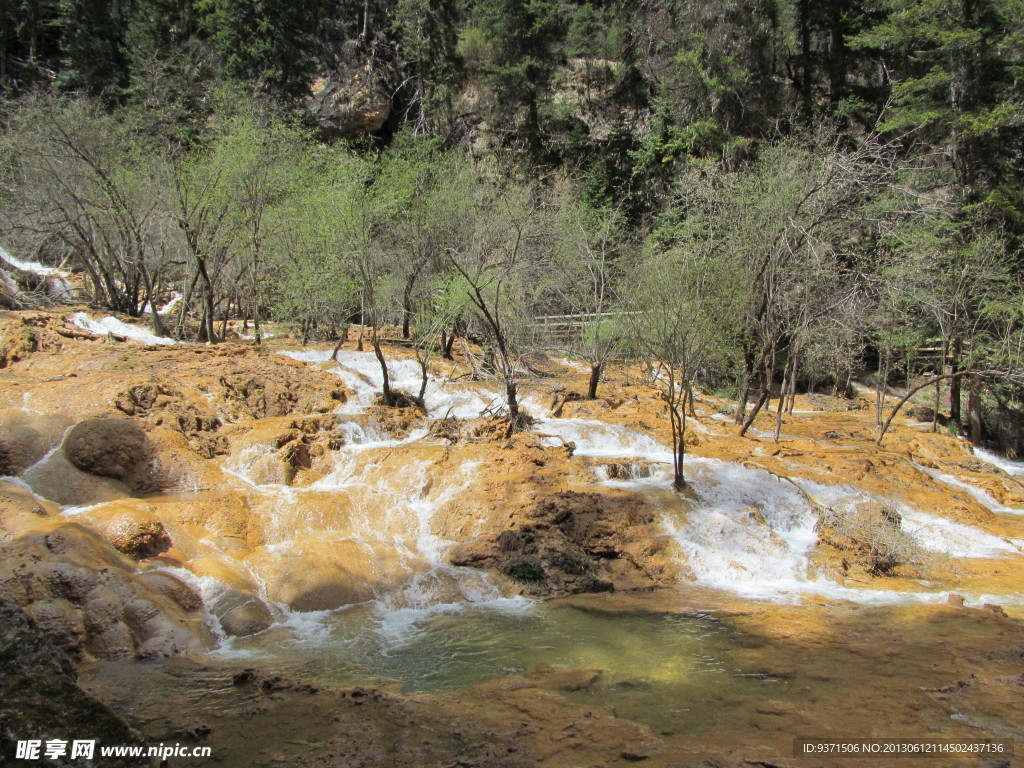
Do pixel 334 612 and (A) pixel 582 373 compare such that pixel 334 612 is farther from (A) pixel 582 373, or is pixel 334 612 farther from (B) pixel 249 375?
(A) pixel 582 373

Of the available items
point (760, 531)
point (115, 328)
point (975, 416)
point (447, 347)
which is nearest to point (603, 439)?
point (760, 531)

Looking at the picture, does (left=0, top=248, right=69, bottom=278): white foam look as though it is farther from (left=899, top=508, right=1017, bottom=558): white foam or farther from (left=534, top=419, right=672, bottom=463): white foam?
(left=899, top=508, right=1017, bottom=558): white foam

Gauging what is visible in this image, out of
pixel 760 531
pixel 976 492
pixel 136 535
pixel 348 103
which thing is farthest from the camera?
pixel 348 103

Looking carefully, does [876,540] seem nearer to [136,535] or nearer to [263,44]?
[136,535]

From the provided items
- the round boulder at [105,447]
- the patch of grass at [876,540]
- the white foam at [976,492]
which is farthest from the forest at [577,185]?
the round boulder at [105,447]

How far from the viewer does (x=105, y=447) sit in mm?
9359

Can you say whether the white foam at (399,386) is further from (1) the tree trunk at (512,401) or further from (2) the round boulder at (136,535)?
(2) the round boulder at (136,535)

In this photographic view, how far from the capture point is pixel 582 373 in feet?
76.9

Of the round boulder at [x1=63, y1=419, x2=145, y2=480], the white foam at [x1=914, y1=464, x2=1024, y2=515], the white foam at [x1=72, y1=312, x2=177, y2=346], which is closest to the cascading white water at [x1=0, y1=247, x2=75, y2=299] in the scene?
the white foam at [x1=72, y1=312, x2=177, y2=346]

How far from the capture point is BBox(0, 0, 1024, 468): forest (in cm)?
1441

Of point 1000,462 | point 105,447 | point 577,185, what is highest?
point 577,185

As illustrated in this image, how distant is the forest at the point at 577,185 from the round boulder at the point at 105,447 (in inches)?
239

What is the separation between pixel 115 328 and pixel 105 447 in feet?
34.0

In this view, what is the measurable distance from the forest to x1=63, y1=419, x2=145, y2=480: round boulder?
239 inches
